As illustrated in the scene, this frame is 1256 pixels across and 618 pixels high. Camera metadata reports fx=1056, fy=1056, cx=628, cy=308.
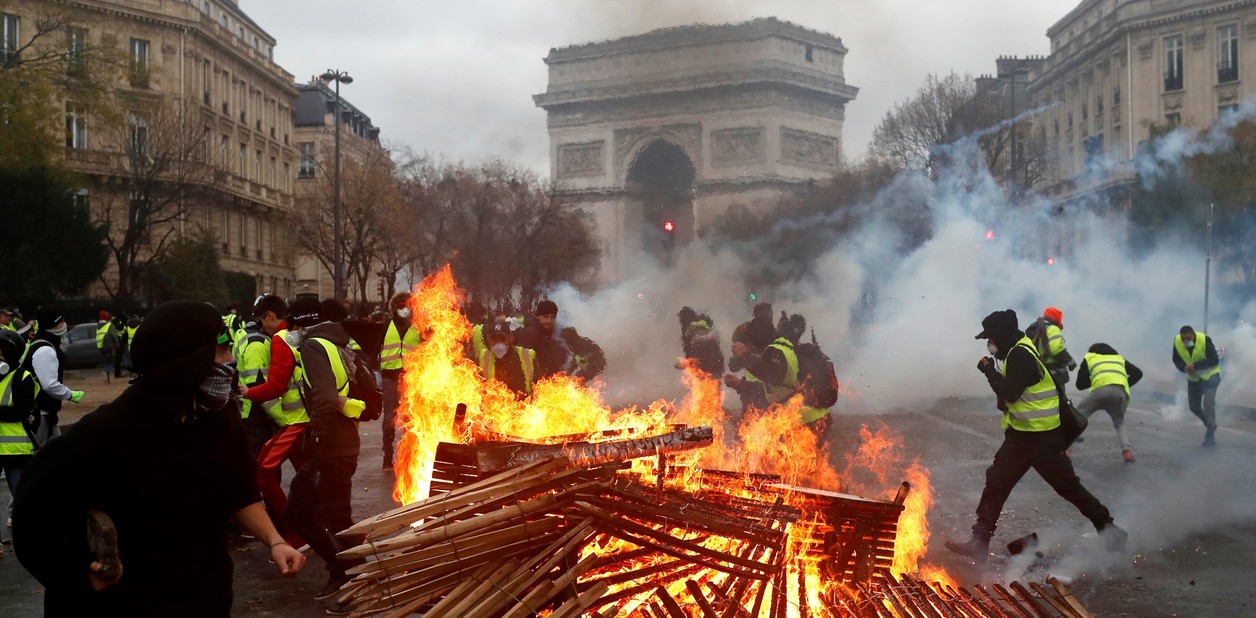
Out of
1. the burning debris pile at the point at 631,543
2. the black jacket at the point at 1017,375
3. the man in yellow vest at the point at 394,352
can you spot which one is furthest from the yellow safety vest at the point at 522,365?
the black jacket at the point at 1017,375

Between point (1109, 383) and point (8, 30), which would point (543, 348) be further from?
point (8, 30)

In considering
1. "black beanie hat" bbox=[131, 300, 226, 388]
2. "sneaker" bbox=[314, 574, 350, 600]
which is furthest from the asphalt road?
"black beanie hat" bbox=[131, 300, 226, 388]

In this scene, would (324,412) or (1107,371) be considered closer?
(324,412)

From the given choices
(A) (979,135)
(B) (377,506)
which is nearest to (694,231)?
(A) (979,135)

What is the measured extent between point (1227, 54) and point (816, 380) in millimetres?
40006

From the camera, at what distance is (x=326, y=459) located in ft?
20.6

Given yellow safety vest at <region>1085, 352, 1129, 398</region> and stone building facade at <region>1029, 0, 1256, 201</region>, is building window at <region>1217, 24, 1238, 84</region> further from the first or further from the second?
yellow safety vest at <region>1085, 352, 1129, 398</region>

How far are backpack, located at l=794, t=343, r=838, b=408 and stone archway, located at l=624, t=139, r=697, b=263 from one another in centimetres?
4711

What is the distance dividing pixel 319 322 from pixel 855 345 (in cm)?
2124

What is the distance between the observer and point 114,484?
2.82m

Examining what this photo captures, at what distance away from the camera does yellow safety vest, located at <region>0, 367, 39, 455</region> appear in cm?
739

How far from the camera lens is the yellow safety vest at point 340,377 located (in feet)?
20.7

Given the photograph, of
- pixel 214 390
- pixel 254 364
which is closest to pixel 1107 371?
pixel 254 364

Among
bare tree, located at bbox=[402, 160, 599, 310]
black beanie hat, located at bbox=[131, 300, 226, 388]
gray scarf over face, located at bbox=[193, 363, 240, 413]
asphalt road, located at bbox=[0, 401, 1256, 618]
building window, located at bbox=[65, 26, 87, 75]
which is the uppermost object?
building window, located at bbox=[65, 26, 87, 75]
